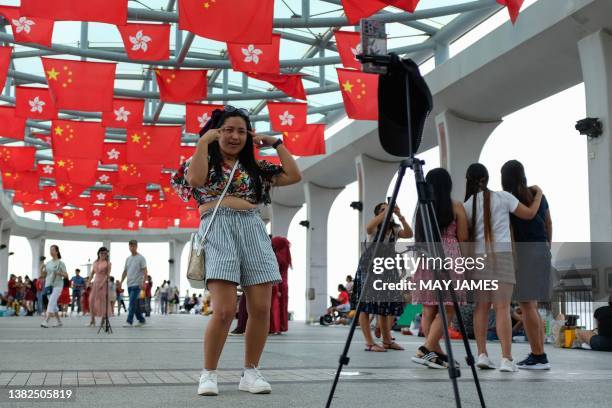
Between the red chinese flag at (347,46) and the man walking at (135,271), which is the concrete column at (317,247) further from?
the red chinese flag at (347,46)

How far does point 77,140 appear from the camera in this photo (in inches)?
597

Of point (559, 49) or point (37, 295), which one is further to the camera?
point (37, 295)

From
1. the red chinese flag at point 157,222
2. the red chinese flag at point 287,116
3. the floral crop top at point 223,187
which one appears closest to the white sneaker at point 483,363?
the floral crop top at point 223,187

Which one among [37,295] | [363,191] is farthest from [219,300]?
[37,295]

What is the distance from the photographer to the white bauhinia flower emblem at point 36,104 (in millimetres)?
14164

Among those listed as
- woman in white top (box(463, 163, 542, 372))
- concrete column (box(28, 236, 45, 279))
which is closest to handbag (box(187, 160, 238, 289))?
woman in white top (box(463, 163, 542, 372))

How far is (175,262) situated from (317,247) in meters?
21.6

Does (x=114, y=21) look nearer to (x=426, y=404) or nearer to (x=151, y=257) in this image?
(x=426, y=404)

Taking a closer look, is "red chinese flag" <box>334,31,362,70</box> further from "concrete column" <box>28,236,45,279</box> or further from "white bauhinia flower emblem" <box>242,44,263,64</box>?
"concrete column" <box>28,236,45,279</box>

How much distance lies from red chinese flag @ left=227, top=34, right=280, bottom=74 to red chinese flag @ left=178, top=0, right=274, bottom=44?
2.41 metres

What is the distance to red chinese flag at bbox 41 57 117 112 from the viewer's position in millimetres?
11577

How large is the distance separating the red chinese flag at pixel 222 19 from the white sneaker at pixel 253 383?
213 inches

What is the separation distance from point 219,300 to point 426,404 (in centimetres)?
116

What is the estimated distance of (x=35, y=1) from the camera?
8055mm
